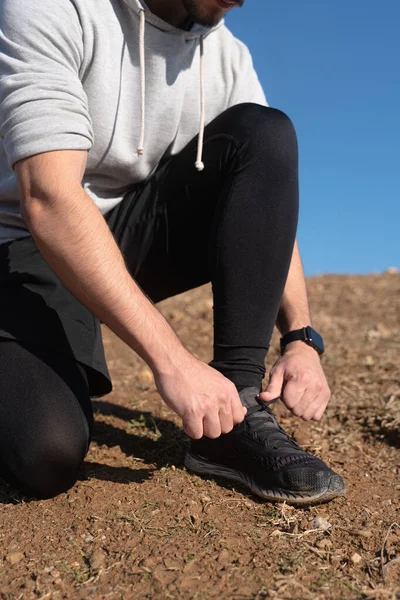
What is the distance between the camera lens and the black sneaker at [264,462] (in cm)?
182

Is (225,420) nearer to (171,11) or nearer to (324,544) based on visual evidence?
(324,544)

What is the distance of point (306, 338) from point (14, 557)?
1065mm

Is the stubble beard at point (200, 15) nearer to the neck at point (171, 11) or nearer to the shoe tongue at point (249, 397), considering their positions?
the neck at point (171, 11)

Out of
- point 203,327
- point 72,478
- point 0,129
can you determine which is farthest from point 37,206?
point 203,327

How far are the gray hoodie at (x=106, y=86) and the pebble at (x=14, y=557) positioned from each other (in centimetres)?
99

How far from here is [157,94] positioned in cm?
217

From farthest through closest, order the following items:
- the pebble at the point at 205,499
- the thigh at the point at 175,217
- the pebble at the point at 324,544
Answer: the thigh at the point at 175,217 < the pebble at the point at 205,499 < the pebble at the point at 324,544

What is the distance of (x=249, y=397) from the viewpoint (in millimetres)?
1998

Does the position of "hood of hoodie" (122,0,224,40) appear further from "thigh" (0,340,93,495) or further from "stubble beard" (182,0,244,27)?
"thigh" (0,340,93,495)

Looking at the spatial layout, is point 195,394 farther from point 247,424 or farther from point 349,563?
point 349,563

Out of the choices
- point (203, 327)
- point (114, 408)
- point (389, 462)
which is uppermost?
point (389, 462)

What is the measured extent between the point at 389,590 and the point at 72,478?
931mm

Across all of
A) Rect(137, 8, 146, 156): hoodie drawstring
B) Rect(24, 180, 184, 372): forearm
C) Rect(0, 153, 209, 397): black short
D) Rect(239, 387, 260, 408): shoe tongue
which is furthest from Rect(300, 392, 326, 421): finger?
Rect(137, 8, 146, 156): hoodie drawstring

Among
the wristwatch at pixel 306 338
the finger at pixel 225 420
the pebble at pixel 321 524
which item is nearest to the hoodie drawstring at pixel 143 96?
the wristwatch at pixel 306 338
